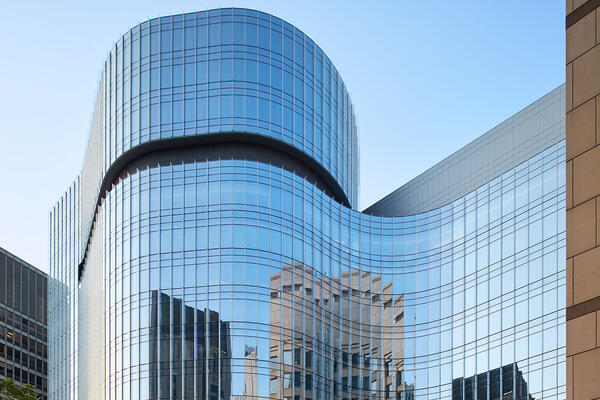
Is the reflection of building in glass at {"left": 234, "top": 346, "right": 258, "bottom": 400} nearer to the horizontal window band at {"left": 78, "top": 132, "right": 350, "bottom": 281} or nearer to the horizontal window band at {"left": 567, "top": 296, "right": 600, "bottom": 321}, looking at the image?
the horizontal window band at {"left": 78, "top": 132, "right": 350, "bottom": 281}

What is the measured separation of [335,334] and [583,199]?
5460 cm

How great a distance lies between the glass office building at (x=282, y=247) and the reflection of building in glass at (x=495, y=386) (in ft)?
0.48

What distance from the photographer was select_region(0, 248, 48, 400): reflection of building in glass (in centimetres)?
11194

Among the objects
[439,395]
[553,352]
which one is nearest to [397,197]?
[439,395]

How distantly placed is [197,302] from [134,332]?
18.2ft

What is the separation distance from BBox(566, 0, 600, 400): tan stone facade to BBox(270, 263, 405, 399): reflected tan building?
4939cm

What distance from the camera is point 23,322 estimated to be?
379ft

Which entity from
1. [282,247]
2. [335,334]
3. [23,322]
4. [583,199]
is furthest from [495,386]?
[23,322]

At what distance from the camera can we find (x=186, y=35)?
72250mm

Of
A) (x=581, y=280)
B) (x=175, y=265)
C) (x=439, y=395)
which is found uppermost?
(x=175, y=265)

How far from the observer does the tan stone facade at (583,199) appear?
17125mm

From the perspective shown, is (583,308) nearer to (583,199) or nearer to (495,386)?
(583,199)

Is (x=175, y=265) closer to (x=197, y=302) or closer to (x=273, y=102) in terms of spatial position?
(x=197, y=302)

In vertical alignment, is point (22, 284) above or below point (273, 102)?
below
